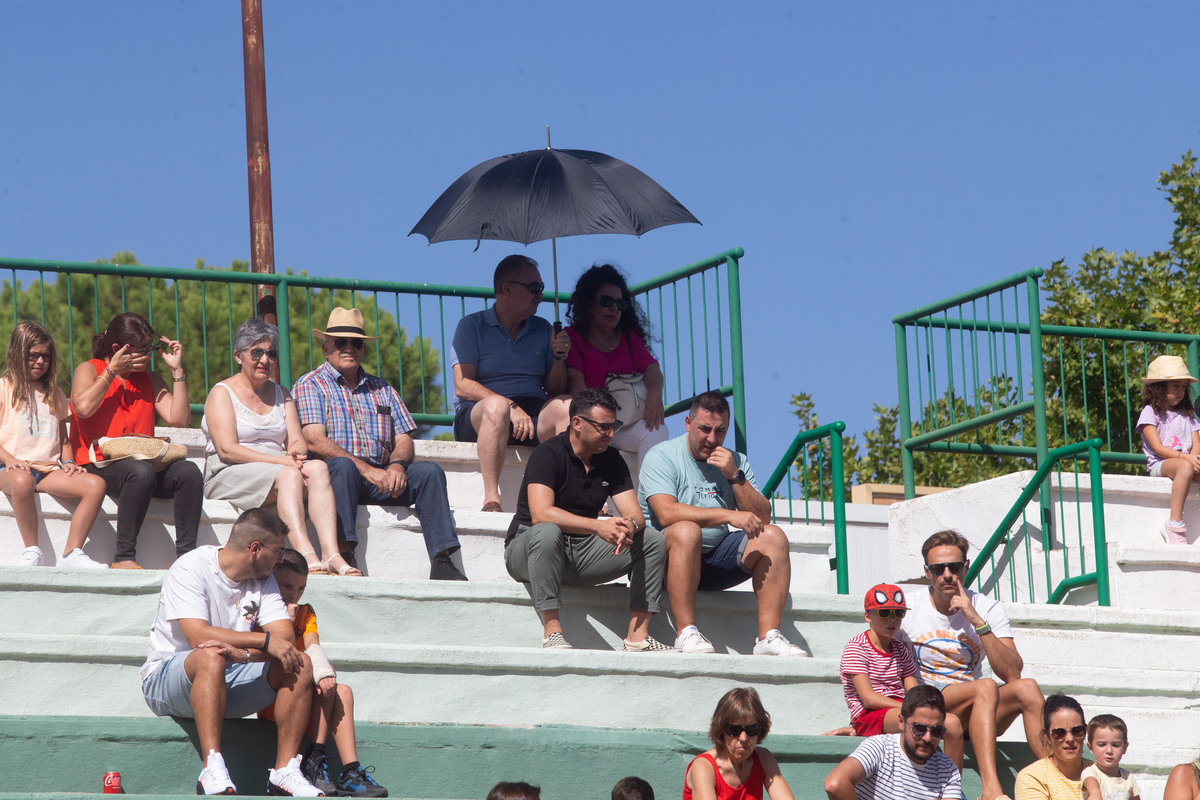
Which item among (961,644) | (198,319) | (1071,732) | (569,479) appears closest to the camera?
(1071,732)

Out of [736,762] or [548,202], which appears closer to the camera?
[736,762]

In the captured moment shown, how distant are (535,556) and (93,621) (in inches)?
72.9

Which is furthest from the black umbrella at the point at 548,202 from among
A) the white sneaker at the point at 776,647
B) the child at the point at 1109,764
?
the child at the point at 1109,764

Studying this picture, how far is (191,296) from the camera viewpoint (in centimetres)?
1923

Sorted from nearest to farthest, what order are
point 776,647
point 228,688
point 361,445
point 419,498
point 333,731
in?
point 228,688 → point 333,731 → point 776,647 → point 419,498 → point 361,445

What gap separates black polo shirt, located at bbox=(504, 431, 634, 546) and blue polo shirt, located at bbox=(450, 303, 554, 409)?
1425 mm

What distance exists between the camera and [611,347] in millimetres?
9211

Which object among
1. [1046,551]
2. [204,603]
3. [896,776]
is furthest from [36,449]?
[1046,551]

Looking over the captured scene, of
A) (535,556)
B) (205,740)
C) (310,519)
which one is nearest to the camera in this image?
(205,740)

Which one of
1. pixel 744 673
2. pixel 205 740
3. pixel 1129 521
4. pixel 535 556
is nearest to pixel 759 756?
pixel 744 673

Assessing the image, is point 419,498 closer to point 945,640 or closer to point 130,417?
point 130,417

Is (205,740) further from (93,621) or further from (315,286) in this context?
(315,286)

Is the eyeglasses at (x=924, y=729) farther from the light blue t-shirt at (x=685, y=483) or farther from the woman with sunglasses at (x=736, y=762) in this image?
the light blue t-shirt at (x=685, y=483)

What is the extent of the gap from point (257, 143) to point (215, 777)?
20.2 ft
